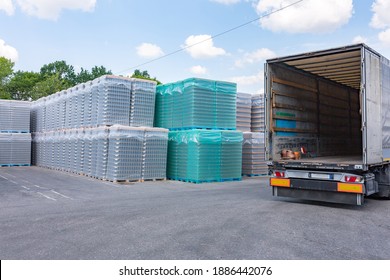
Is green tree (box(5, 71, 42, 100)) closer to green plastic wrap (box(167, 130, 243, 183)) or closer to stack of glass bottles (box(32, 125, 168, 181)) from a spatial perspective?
stack of glass bottles (box(32, 125, 168, 181))

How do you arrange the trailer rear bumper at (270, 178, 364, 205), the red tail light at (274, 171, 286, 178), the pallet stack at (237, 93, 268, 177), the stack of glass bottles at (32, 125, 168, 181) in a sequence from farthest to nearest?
the pallet stack at (237, 93, 268, 177)
the stack of glass bottles at (32, 125, 168, 181)
the red tail light at (274, 171, 286, 178)
the trailer rear bumper at (270, 178, 364, 205)

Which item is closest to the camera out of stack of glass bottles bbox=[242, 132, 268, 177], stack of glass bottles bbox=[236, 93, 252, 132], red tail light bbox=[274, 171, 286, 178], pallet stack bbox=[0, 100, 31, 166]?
red tail light bbox=[274, 171, 286, 178]

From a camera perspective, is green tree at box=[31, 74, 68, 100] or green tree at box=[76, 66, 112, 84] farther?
green tree at box=[76, 66, 112, 84]

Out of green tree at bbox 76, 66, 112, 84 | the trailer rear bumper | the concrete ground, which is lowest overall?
the concrete ground

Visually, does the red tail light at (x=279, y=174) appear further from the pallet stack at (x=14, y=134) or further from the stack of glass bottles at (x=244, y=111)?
the pallet stack at (x=14, y=134)

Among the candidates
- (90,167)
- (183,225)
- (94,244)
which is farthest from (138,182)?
(94,244)

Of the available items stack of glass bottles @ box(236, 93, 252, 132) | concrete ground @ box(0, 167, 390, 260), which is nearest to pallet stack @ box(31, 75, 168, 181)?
concrete ground @ box(0, 167, 390, 260)

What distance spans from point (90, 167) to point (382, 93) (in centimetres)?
1060

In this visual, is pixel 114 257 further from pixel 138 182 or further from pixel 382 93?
pixel 138 182

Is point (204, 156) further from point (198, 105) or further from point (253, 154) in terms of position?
point (253, 154)

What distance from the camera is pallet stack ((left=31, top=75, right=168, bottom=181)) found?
12.8 meters

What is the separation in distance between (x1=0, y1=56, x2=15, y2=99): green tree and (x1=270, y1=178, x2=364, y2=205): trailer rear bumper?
4054 cm

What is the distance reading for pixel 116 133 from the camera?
12.6 m

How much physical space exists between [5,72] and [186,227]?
4388 cm
